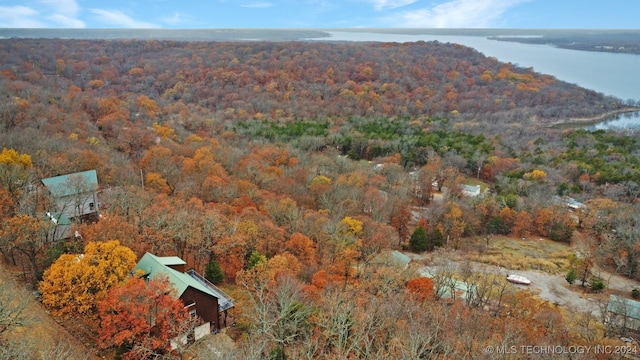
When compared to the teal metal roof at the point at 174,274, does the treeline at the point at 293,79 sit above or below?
above

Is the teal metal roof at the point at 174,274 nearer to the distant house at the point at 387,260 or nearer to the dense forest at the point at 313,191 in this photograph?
the dense forest at the point at 313,191

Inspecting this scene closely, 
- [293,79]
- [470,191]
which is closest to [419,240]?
[470,191]

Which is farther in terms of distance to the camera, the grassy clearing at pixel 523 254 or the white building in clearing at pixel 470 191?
the white building in clearing at pixel 470 191

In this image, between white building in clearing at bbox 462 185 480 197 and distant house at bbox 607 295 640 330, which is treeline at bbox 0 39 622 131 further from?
distant house at bbox 607 295 640 330

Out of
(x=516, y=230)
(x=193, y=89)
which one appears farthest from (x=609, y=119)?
(x=193, y=89)

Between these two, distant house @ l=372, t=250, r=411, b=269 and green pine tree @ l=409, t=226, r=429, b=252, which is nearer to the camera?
distant house @ l=372, t=250, r=411, b=269

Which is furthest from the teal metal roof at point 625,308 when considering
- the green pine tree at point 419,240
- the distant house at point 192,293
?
the distant house at point 192,293

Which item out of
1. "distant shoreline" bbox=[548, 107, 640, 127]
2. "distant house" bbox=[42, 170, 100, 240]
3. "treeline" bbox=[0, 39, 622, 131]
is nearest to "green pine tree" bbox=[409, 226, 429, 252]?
"distant house" bbox=[42, 170, 100, 240]
